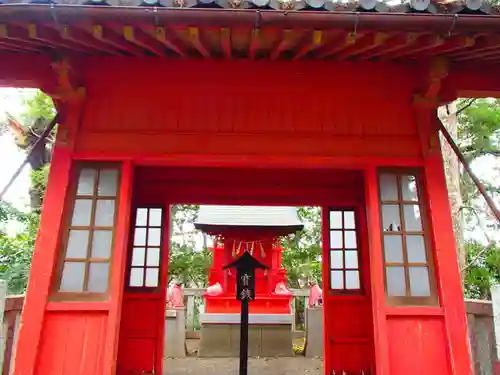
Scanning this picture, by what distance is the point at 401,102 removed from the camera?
3766mm

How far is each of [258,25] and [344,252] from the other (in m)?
3.95

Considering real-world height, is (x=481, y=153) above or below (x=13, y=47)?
above

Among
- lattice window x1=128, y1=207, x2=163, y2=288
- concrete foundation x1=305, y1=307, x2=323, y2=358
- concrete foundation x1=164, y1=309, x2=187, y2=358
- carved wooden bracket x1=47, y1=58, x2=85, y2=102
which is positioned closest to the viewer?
carved wooden bracket x1=47, y1=58, x2=85, y2=102

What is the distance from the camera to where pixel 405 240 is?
351 centimetres

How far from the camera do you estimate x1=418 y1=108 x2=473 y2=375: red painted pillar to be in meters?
3.13

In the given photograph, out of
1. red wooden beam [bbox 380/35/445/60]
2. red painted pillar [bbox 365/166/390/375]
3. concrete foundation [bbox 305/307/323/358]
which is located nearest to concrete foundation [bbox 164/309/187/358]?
concrete foundation [bbox 305/307/323/358]

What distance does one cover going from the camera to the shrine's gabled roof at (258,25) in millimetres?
2633

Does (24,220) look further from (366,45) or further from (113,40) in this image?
(366,45)

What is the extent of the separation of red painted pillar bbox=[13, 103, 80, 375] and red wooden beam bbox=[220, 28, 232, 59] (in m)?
1.47

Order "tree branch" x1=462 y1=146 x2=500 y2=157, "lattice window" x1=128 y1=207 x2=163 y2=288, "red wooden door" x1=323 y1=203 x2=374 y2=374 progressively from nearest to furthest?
"red wooden door" x1=323 y1=203 x2=374 y2=374, "lattice window" x1=128 y1=207 x2=163 y2=288, "tree branch" x1=462 y1=146 x2=500 y2=157

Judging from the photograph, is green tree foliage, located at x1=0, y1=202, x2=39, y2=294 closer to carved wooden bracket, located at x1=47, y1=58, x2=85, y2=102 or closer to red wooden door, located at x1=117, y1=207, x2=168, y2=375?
red wooden door, located at x1=117, y1=207, x2=168, y2=375

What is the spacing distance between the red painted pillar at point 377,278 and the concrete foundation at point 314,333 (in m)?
6.79

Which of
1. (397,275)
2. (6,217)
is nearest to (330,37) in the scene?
(397,275)

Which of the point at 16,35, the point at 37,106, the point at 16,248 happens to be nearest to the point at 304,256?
the point at 16,248
